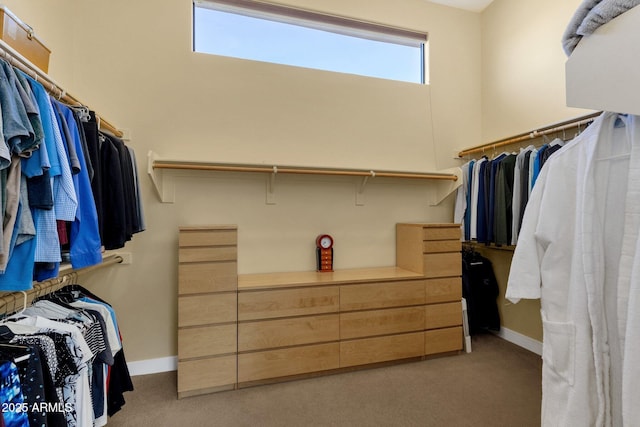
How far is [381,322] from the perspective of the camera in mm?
2379

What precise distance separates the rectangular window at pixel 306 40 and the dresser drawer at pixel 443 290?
6.62ft

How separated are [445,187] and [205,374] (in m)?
2.63

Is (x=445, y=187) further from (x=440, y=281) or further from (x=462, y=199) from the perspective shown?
(x=440, y=281)

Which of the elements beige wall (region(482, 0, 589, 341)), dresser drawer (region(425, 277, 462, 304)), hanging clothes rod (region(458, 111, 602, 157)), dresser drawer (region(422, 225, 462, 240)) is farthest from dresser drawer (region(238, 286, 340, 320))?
hanging clothes rod (region(458, 111, 602, 157))

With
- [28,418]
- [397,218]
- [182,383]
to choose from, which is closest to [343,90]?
[397,218]

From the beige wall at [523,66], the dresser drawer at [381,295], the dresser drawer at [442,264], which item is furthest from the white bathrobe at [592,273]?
the beige wall at [523,66]

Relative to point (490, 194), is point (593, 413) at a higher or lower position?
lower

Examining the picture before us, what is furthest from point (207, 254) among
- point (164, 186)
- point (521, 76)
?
point (521, 76)

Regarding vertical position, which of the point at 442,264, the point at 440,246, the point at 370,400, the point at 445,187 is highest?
the point at 445,187

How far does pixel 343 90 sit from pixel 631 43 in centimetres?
231

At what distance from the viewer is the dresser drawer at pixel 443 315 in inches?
99.2

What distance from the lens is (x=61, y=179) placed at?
1137 mm

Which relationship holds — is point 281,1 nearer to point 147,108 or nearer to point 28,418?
point 147,108

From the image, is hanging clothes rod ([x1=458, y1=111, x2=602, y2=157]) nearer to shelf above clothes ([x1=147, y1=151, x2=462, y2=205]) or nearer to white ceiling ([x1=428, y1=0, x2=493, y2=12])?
shelf above clothes ([x1=147, y1=151, x2=462, y2=205])
